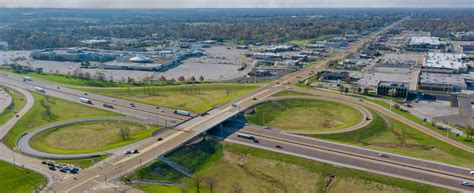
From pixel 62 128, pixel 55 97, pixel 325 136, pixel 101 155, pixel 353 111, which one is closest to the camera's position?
pixel 101 155

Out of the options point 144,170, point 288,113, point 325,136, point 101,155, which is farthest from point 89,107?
point 325,136

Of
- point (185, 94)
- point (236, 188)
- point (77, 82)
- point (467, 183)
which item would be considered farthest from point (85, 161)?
point (77, 82)

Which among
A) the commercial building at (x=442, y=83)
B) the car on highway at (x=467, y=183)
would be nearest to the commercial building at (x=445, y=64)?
the commercial building at (x=442, y=83)

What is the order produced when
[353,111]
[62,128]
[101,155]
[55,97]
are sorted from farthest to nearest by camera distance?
[55,97]
[353,111]
[62,128]
[101,155]

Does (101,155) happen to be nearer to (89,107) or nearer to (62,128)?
(62,128)

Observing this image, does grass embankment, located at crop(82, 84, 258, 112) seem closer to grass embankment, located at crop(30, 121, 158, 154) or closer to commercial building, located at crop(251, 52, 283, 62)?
grass embankment, located at crop(30, 121, 158, 154)

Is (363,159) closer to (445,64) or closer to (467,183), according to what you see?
(467,183)

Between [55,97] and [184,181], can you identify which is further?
[55,97]
